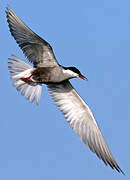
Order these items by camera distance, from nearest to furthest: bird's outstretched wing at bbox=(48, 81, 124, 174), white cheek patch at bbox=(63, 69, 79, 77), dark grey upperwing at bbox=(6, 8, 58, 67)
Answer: dark grey upperwing at bbox=(6, 8, 58, 67) < white cheek patch at bbox=(63, 69, 79, 77) < bird's outstretched wing at bbox=(48, 81, 124, 174)

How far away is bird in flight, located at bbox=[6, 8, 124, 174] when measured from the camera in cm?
1077

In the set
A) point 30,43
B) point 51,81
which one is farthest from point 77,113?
point 30,43

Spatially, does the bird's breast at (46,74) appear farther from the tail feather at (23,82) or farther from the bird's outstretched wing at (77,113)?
the bird's outstretched wing at (77,113)

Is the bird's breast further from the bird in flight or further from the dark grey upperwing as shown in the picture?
the dark grey upperwing

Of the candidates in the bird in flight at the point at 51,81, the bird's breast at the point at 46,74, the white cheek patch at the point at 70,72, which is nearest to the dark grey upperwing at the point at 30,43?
the bird in flight at the point at 51,81

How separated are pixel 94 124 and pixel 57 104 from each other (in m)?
1.16

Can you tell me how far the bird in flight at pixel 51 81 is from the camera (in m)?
10.8

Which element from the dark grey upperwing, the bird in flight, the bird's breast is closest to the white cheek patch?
the bird in flight

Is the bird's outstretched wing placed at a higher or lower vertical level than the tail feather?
lower

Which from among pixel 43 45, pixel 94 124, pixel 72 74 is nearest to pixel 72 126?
pixel 94 124

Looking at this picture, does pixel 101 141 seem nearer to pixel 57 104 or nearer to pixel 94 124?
pixel 94 124

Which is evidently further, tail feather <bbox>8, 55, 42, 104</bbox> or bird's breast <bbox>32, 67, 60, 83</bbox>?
tail feather <bbox>8, 55, 42, 104</bbox>

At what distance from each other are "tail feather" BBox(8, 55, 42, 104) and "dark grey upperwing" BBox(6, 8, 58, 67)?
297 millimetres

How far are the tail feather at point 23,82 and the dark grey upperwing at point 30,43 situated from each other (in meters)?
0.30
